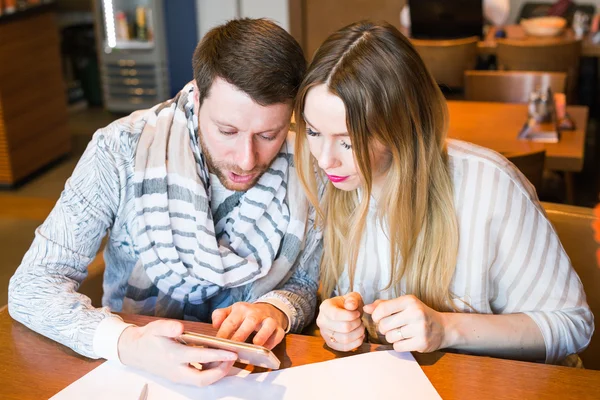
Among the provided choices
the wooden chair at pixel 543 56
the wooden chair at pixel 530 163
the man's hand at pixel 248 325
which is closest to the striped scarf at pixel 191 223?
the man's hand at pixel 248 325

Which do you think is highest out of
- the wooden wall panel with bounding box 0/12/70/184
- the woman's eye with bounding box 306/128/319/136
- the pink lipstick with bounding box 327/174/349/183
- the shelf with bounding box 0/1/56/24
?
the shelf with bounding box 0/1/56/24

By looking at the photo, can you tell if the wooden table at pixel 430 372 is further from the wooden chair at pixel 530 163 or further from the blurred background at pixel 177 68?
the blurred background at pixel 177 68

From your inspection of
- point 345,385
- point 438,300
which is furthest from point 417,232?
point 345,385

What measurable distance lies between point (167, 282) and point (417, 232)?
2.06ft

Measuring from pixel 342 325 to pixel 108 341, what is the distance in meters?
0.45

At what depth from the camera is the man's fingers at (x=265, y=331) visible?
4.63ft

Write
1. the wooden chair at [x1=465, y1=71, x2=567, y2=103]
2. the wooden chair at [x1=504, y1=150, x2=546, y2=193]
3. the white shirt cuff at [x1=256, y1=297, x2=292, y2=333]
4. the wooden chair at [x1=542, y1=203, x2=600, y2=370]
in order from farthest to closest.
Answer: the wooden chair at [x1=465, y1=71, x2=567, y2=103], the wooden chair at [x1=504, y1=150, x2=546, y2=193], the wooden chair at [x1=542, y1=203, x2=600, y2=370], the white shirt cuff at [x1=256, y1=297, x2=292, y2=333]

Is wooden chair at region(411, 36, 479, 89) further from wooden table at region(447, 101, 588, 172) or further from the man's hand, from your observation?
the man's hand

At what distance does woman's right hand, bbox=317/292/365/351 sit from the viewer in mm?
1370

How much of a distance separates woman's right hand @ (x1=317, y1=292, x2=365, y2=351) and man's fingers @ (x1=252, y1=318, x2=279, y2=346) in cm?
10

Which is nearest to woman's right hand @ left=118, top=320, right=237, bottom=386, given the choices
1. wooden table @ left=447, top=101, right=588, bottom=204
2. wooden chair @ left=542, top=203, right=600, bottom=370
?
wooden chair @ left=542, top=203, right=600, bottom=370

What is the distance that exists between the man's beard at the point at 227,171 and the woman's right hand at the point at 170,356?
1.49 feet

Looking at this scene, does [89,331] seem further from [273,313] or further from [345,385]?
[345,385]

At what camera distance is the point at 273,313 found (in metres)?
1.58
